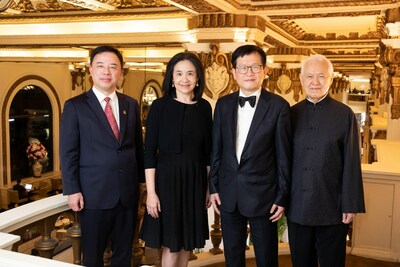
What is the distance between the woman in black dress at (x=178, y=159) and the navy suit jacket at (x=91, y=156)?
15 cm

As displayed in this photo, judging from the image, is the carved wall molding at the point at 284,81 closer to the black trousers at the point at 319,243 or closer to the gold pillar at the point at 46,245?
the black trousers at the point at 319,243

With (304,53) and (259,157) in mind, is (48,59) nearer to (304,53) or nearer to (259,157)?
(304,53)

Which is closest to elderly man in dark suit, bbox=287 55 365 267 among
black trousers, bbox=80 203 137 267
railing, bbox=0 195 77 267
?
black trousers, bbox=80 203 137 267

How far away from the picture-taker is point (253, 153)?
2.17m

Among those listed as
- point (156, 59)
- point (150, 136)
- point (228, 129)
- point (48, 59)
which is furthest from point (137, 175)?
point (48, 59)

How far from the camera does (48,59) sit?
475 inches

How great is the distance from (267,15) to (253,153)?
16.0ft

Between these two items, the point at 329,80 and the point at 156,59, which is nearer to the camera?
the point at 329,80

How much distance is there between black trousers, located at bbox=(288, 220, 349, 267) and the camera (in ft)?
7.61

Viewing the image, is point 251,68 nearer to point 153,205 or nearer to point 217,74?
point 153,205

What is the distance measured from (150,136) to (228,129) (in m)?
0.39

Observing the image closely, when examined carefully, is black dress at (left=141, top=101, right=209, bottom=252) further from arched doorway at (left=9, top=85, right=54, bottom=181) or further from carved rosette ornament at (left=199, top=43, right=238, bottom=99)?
arched doorway at (left=9, top=85, right=54, bottom=181)

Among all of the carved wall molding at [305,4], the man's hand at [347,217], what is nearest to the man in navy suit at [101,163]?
the man's hand at [347,217]

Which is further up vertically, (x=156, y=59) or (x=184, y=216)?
(x=156, y=59)
